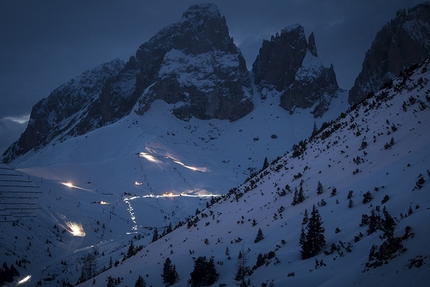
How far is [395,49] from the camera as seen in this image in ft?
357

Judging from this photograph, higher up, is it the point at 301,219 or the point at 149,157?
the point at 149,157

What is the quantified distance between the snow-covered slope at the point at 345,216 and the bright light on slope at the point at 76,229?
2570 cm

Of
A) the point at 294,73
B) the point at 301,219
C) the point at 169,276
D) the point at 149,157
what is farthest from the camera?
the point at 294,73

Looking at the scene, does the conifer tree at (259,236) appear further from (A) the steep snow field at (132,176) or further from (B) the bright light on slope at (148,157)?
(B) the bright light on slope at (148,157)

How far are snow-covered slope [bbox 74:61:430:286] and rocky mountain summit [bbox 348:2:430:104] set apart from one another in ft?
302

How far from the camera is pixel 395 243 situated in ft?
18.9

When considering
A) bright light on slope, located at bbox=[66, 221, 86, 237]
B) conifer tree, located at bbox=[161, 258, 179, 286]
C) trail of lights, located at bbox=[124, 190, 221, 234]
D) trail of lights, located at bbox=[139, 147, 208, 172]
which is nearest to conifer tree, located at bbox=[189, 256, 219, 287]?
conifer tree, located at bbox=[161, 258, 179, 286]

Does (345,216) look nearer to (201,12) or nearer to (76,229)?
(76,229)

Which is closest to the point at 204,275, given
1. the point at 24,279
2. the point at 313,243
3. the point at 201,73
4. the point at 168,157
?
the point at 313,243

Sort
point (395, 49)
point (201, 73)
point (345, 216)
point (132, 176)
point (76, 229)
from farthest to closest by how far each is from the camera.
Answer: point (201, 73) < point (395, 49) < point (132, 176) < point (76, 229) < point (345, 216)

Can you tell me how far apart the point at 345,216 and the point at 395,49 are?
123 meters

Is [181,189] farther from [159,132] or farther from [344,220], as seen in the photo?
[344,220]

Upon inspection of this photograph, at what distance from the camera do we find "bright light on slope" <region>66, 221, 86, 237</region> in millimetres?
40656

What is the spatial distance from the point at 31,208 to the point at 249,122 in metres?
110
